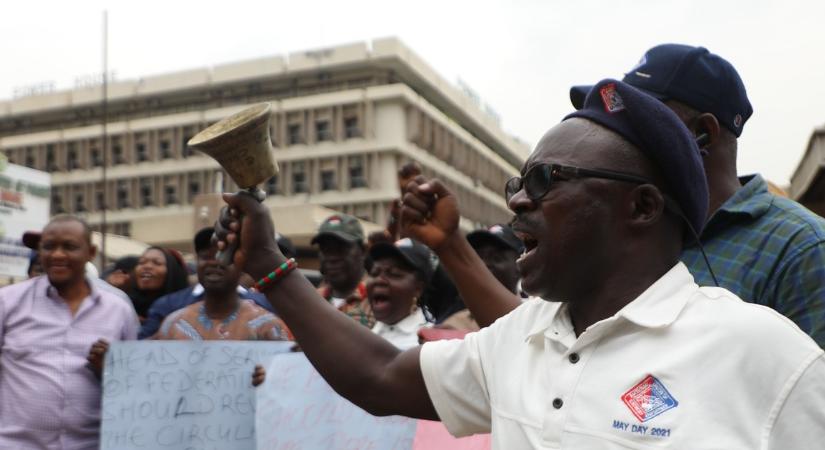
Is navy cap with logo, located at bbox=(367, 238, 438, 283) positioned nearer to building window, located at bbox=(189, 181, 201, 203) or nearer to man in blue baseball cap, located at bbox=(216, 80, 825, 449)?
man in blue baseball cap, located at bbox=(216, 80, 825, 449)

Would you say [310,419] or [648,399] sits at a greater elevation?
[648,399]

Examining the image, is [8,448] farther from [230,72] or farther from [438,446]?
[230,72]

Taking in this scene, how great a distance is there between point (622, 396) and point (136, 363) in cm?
319

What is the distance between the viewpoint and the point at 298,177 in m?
45.2

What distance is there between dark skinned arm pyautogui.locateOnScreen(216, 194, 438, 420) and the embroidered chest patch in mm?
556

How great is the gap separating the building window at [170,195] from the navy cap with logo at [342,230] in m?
43.4

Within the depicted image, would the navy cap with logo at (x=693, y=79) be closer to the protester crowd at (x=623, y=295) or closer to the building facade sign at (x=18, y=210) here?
the protester crowd at (x=623, y=295)

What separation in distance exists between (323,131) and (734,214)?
43.4 meters

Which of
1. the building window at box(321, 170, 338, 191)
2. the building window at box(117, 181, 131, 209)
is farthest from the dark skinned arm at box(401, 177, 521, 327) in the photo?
the building window at box(117, 181, 131, 209)

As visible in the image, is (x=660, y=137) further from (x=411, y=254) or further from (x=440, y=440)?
(x=411, y=254)

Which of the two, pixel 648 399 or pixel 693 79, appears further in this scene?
pixel 693 79

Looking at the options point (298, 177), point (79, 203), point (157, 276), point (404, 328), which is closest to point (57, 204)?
point (79, 203)

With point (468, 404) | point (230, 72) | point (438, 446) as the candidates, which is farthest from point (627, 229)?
point (230, 72)

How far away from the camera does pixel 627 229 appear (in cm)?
164
